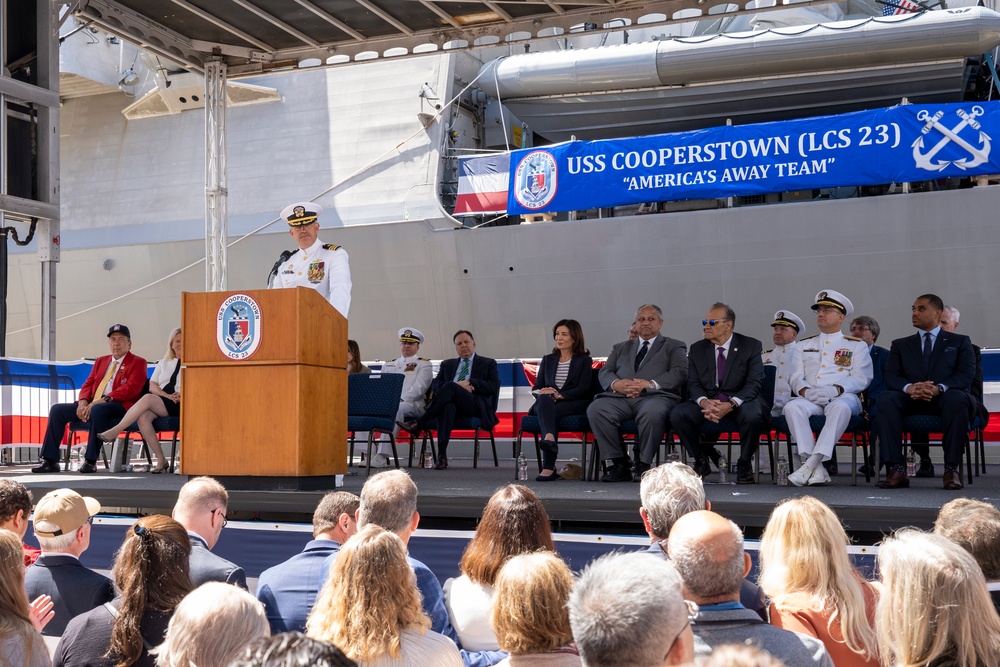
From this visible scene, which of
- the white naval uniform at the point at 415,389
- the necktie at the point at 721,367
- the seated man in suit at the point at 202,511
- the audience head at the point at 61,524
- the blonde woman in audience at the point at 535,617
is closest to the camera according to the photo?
the blonde woman in audience at the point at 535,617

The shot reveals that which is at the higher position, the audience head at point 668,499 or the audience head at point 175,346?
the audience head at point 175,346

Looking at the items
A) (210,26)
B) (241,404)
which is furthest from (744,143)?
(241,404)

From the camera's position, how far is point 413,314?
37.8 feet

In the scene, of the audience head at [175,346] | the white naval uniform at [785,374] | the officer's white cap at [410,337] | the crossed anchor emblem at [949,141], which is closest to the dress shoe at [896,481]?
the white naval uniform at [785,374]

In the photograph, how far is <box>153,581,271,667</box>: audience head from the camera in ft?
5.55

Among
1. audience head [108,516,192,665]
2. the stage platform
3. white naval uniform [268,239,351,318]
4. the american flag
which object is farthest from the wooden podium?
the american flag

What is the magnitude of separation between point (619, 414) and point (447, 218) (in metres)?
5.46

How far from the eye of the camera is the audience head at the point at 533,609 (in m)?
1.91

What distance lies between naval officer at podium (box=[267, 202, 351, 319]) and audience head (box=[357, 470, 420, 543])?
2894 millimetres

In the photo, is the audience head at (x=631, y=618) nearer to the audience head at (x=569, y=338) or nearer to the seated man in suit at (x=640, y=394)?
the seated man in suit at (x=640, y=394)

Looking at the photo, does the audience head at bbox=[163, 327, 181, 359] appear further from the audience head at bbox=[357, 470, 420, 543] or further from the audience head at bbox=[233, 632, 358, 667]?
the audience head at bbox=[233, 632, 358, 667]

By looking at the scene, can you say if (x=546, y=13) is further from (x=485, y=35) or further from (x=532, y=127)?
(x=532, y=127)

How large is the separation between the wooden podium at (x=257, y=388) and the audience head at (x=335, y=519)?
6.11 feet

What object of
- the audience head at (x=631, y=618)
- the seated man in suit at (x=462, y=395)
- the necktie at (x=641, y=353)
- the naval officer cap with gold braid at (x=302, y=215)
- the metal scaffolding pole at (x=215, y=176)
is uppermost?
the metal scaffolding pole at (x=215, y=176)
